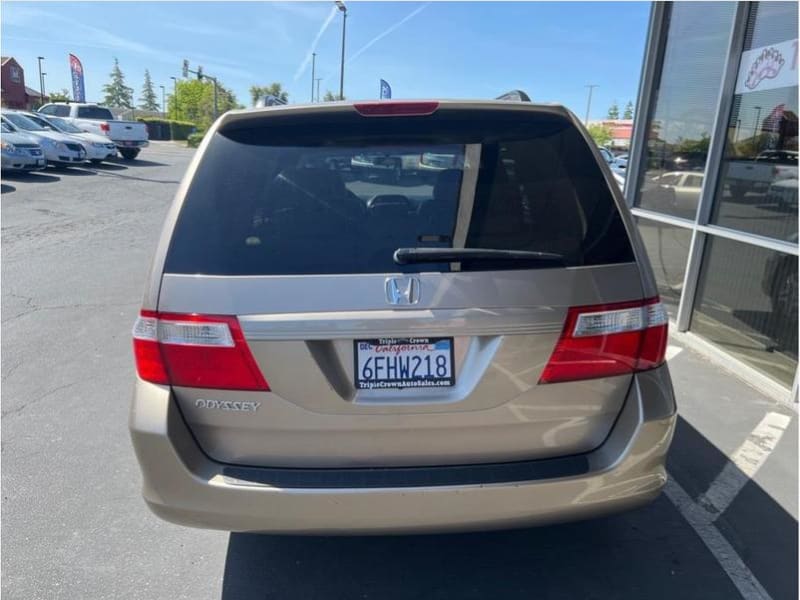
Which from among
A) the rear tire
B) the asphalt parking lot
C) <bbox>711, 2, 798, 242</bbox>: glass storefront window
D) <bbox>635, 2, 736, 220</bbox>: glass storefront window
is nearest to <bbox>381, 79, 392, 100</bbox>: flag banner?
<bbox>635, 2, 736, 220</bbox>: glass storefront window

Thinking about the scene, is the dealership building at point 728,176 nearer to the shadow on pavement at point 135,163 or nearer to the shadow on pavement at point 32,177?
the shadow on pavement at point 32,177

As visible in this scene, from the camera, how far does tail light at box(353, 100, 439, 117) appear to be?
2131 mm

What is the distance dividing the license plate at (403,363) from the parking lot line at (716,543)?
1653 mm

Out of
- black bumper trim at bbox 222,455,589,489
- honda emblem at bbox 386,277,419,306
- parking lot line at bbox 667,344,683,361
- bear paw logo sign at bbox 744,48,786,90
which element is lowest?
parking lot line at bbox 667,344,683,361

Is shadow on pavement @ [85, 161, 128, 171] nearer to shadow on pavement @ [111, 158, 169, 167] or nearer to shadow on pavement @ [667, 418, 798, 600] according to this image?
shadow on pavement @ [111, 158, 169, 167]

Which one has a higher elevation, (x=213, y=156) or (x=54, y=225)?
(x=213, y=156)

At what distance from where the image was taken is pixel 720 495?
122 inches

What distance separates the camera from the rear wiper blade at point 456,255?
1.93m

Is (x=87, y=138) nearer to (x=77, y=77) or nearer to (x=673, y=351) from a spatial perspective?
A: (x=673, y=351)

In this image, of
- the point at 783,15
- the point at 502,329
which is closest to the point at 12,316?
the point at 502,329

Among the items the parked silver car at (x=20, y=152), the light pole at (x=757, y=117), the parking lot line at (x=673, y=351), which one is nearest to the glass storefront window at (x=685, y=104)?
the light pole at (x=757, y=117)

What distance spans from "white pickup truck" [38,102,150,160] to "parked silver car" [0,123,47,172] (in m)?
7.07

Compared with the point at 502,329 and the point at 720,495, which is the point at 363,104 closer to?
the point at 502,329

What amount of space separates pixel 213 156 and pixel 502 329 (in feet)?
3.92
